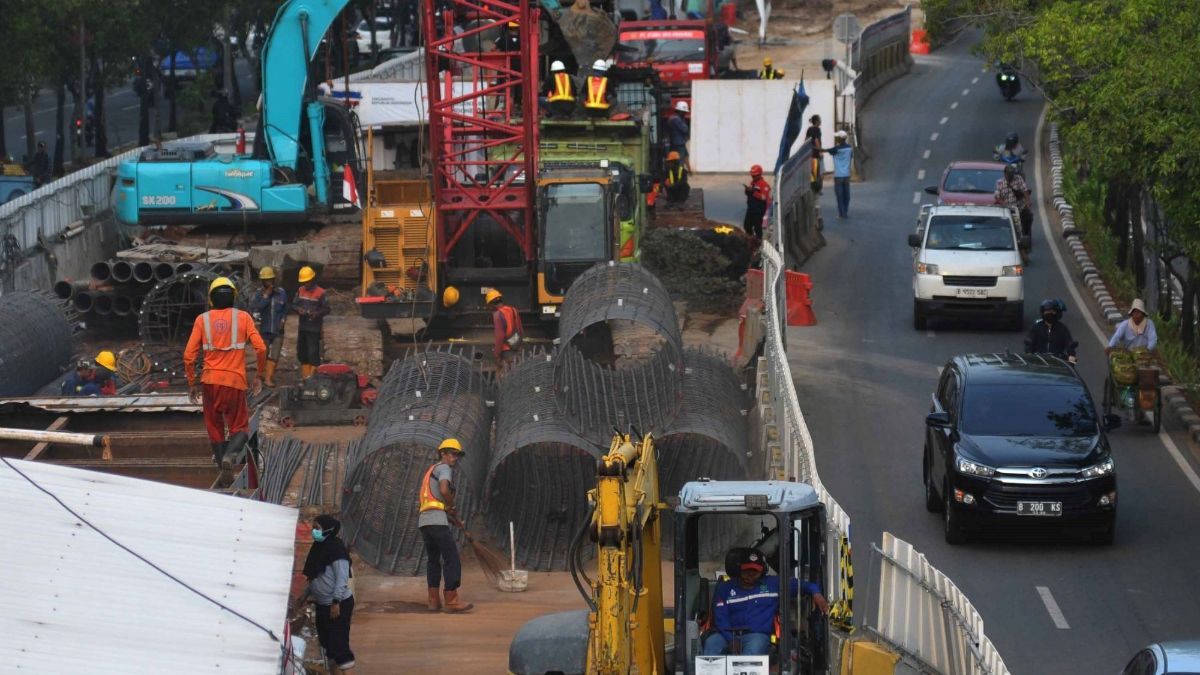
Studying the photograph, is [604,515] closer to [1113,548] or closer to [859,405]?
[1113,548]

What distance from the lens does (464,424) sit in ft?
66.8

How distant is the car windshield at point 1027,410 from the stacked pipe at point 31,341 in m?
11.9

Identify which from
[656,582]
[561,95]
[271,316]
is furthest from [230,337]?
[561,95]

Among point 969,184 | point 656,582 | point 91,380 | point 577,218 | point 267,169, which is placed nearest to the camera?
point 656,582

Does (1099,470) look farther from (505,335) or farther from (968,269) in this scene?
(968,269)

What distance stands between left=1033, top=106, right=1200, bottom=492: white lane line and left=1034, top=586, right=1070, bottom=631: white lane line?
4.25m

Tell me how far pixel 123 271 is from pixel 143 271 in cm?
31

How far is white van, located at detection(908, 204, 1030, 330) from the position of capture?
28.3 m

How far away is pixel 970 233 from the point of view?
96.1 ft

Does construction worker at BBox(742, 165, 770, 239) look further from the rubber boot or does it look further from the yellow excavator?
the yellow excavator

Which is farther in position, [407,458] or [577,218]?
[577,218]

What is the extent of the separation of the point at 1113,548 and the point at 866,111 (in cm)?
3573

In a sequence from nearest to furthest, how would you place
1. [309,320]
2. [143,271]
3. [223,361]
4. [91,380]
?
[223,361] → [91,380] → [309,320] → [143,271]

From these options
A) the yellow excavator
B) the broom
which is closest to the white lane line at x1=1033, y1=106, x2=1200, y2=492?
the broom
